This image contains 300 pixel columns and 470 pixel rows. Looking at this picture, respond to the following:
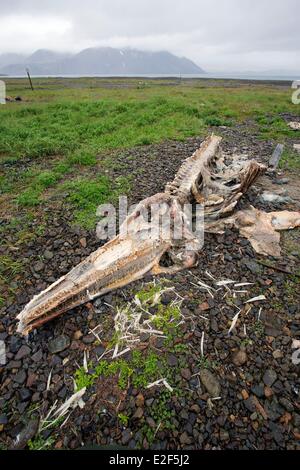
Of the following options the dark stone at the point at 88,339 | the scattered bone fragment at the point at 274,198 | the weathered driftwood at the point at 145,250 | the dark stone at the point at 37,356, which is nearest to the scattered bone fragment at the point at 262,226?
the weathered driftwood at the point at 145,250

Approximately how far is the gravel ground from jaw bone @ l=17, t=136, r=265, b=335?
23 centimetres

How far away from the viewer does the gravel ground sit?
102 inches

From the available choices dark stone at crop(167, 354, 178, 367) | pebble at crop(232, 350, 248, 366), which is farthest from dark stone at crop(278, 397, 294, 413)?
dark stone at crop(167, 354, 178, 367)

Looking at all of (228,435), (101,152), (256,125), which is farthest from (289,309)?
(256,125)

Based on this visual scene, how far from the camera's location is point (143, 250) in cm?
385

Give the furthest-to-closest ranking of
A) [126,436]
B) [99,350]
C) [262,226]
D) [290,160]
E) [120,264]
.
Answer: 1. [290,160]
2. [262,226]
3. [120,264]
4. [99,350]
5. [126,436]

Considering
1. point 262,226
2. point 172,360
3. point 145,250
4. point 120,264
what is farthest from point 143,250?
point 262,226

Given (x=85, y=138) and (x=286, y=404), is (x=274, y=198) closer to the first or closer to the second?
(x=286, y=404)

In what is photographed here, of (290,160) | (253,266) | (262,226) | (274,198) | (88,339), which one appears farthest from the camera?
(290,160)

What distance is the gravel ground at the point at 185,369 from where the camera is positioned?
2.59 meters

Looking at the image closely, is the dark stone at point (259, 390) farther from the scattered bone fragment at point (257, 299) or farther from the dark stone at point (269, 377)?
the scattered bone fragment at point (257, 299)

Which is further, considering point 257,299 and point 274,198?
point 274,198

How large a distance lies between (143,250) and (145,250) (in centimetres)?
3

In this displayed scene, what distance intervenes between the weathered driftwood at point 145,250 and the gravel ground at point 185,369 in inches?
9.2
